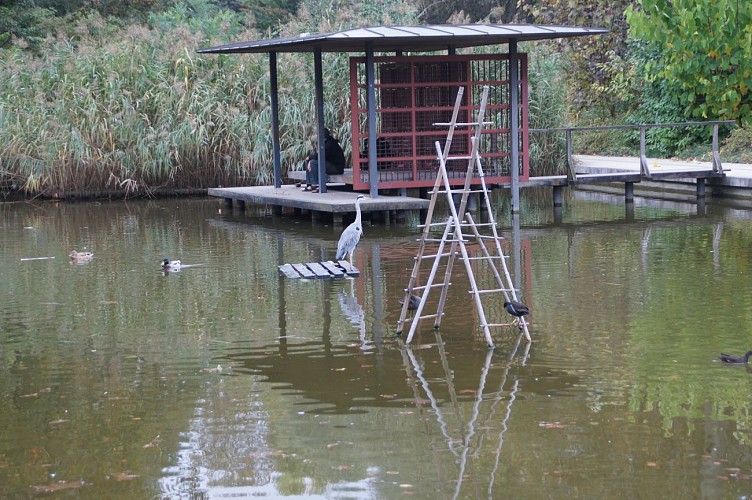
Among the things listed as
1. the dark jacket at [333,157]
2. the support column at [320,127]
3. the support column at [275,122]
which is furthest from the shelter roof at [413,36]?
the dark jacket at [333,157]

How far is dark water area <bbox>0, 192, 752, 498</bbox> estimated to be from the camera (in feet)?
20.9

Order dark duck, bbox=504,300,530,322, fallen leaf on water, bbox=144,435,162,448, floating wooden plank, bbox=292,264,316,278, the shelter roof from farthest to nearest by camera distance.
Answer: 1. the shelter roof
2. floating wooden plank, bbox=292,264,316,278
3. dark duck, bbox=504,300,530,322
4. fallen leaf on water, bbox=144,435,162,448

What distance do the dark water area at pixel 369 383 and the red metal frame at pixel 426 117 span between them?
16.5ft

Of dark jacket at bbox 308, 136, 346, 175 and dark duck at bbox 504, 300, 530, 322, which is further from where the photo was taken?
dark jacket at bbox 308, 136, 346, 175

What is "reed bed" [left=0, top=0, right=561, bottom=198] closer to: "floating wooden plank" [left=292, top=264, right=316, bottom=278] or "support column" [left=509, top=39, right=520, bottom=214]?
"support column" [left=509, top=39, right=520, bottom=214]

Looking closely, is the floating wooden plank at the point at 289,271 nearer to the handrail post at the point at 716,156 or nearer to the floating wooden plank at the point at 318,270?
the floating wooden plank at the point at 318,270

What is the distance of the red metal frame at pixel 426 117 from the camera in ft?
64.5

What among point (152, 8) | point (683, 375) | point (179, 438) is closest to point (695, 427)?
point (683, 375)

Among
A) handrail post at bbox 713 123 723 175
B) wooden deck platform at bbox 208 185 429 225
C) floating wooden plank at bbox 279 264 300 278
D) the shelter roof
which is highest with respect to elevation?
the shelter roof

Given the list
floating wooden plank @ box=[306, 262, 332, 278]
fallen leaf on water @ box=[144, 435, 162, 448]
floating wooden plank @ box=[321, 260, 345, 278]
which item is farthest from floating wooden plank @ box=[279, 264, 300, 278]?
fallen leaf on water @ box=[144, 435, 162, 448]

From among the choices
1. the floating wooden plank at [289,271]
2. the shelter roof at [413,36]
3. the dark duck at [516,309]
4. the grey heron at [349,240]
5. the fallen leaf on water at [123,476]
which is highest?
the shelter roof at [413,36]

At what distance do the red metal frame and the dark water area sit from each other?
16.5 ft

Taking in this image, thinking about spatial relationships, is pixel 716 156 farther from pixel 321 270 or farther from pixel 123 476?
pixel 123 476

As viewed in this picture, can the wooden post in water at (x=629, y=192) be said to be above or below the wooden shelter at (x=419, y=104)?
below
